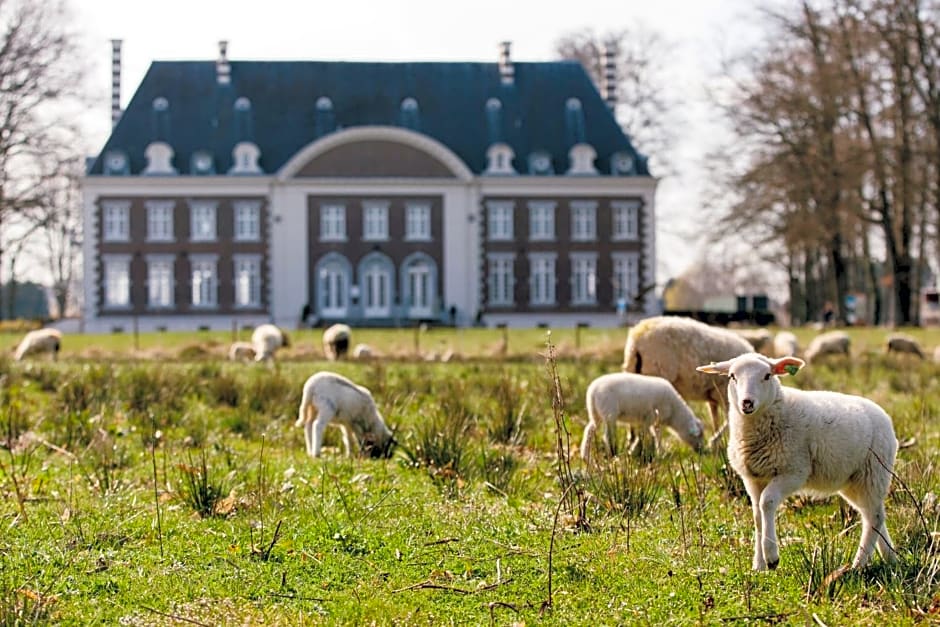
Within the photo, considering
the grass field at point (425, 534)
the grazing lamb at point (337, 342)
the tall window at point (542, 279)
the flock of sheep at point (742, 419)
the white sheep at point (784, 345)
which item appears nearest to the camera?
the grass field at point (425, 534)

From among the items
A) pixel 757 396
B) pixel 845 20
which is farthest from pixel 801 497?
pixel 845 20

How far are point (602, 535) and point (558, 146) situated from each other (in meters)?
49.8

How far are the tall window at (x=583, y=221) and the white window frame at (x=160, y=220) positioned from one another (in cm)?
1885

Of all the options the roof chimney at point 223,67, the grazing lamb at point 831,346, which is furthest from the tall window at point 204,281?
the grazing lamb at point 831,346

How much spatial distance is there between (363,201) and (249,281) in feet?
21.3

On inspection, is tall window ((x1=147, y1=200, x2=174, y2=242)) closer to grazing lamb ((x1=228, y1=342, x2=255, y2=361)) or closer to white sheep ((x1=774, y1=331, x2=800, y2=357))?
grazing lamb ((x1=228, y1=342, x2=255, y2=361))

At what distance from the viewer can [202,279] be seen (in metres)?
53.5

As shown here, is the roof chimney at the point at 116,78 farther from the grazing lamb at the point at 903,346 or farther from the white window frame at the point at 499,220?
the grazing lamb at the point at 903,346

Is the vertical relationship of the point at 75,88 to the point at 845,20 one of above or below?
below

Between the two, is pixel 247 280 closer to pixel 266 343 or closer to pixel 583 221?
pixel 583 221

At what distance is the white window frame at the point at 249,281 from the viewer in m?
53.2

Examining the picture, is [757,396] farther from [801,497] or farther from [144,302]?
[144,302]

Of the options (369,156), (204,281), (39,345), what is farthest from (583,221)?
(39,345)

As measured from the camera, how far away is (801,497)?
7742mm
